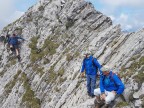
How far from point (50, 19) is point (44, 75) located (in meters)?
9.84

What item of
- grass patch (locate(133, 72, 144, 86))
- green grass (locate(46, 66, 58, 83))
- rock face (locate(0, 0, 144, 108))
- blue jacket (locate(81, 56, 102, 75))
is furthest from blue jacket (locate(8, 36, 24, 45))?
grass patch (locate(133, 72, 144, 86))

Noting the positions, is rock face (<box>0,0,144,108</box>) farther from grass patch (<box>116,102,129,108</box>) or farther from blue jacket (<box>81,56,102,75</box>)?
blue jacket (<box>81,56,102,75</box>)

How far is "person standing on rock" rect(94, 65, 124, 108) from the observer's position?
18.5 m

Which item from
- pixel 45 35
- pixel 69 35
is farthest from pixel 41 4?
pixel 69 35

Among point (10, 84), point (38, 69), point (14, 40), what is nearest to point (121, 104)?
point (38, 69)

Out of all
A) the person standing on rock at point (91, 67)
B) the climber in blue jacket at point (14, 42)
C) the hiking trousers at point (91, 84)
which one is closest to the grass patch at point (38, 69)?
the climber in blue jacket at point (14, 42)

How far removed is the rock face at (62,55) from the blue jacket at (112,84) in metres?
0.60

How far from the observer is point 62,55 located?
33.9 meters

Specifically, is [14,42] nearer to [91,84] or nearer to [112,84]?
[91,84]

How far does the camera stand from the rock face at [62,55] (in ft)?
79.6

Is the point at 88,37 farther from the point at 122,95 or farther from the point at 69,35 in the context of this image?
the point at 122,95

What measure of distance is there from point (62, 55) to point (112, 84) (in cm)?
1555

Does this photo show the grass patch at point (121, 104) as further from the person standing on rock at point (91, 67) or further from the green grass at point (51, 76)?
the green grass at point (51, 76)

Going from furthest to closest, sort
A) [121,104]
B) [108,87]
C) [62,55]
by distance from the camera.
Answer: [62,55]
[108,87]
[121,104]
